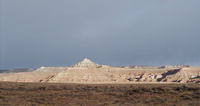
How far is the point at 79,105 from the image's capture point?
89.1ft

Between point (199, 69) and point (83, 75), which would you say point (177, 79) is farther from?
point (83, 75)

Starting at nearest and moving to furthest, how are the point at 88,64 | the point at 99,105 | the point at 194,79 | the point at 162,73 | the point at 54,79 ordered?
the point at 99,105 < the point at 194,79 < the point at 54,79 < the point at 162,73 < the point at 88,64

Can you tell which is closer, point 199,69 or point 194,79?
point 194,79

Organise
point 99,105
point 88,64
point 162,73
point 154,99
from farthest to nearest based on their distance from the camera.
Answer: point 88,64 < point 162,73 < point 154,99 < point 99,105

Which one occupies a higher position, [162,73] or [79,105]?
[162,73]

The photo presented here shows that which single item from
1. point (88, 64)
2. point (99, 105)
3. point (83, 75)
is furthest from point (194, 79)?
point (99, 105)

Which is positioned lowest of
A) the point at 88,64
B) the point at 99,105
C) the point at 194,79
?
the point at 99,105

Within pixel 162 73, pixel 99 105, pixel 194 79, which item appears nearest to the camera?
pixel 99 105

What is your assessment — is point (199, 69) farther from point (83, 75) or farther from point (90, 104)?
point (90, 104)

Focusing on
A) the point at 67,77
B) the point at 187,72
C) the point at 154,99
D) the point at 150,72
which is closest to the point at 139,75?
the point at 150,72

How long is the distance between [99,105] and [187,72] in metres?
62.1

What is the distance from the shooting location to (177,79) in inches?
3187

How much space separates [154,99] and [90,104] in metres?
6.12

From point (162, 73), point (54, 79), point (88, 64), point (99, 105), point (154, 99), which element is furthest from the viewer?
point (88, 64)
